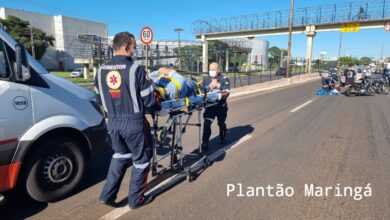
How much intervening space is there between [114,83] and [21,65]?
991 mm

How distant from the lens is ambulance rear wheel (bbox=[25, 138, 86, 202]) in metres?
3.50

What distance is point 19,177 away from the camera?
348 centimetres

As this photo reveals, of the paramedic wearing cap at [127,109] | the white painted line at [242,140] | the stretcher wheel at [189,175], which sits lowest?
the white painted line at [242,140]

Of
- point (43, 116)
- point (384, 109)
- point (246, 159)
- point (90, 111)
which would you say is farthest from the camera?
point (384, 109)

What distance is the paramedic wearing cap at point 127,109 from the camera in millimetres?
3301

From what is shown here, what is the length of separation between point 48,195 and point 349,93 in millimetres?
18258

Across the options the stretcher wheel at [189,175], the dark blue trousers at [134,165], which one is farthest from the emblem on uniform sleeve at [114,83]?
the stretcher wheel at [189,175]

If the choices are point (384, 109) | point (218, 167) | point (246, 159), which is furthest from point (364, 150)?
point (384, 109)

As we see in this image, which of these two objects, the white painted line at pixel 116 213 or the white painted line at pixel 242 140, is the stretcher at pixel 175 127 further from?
the white painted line at pixel 242 140

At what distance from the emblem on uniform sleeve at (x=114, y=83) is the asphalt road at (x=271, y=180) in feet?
4.71

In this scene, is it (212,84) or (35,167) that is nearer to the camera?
(35,167)

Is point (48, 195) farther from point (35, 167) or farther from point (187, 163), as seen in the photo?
point (187, 163)

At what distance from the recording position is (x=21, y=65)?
317cm

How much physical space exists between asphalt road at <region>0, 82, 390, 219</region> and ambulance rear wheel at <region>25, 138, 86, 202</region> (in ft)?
0.53
